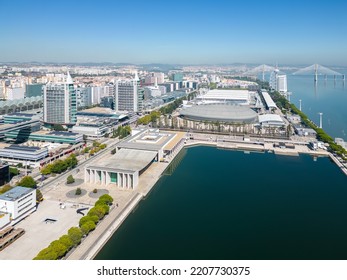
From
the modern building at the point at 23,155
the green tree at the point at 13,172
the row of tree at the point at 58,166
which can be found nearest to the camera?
the green tree at the point at 13,172

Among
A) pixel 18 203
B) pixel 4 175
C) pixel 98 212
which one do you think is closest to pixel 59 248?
pixel 98 212

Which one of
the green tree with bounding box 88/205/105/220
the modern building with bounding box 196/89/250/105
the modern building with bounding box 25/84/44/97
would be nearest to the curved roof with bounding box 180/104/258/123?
the modern building with bounding box 196/89/250/105

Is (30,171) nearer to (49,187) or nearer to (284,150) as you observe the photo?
(49,187)

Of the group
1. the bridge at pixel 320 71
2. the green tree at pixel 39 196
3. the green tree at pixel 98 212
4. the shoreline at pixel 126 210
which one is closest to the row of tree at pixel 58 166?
the green tree at pixel 39 196

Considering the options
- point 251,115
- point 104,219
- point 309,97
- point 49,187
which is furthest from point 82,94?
point 309,97

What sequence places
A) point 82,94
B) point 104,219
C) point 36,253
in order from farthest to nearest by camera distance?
point 82,94 → point 104,219 → point 36,253

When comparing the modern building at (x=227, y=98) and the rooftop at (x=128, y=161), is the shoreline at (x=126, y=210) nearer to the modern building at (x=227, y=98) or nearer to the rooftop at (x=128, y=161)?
the rooftop at (x=128, y=161)
